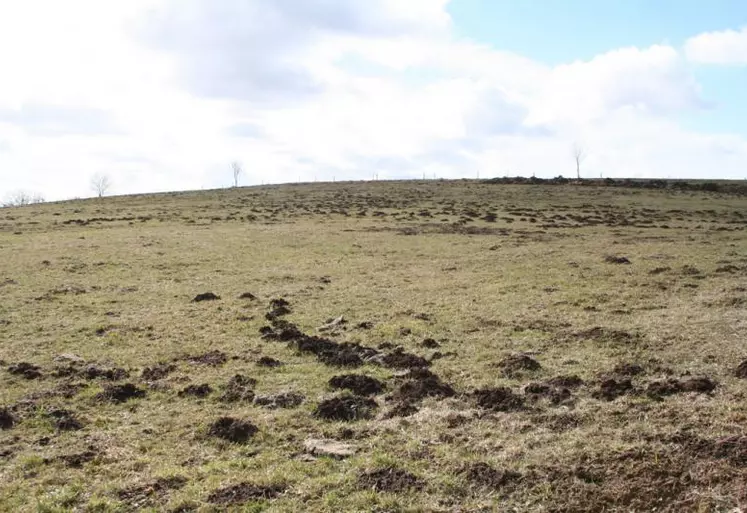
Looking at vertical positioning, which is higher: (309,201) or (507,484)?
(309,201)

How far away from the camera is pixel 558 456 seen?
26.3 ft

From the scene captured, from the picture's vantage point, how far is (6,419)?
10.1 meters

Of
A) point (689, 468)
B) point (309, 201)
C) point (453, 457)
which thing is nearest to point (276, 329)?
point (453, 457)

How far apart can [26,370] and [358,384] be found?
6.81 metres

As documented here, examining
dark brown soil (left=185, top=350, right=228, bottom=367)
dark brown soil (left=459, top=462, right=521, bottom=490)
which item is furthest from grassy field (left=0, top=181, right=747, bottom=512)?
dark brown soil (left=185, top=350, right=228, bottom=367)

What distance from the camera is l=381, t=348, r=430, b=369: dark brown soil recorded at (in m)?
12.8

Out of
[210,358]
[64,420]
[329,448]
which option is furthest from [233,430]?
[210,358]

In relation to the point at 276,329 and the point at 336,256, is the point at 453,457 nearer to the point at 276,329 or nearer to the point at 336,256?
the point at 276,329

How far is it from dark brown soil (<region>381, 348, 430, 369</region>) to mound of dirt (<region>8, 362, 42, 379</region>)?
688cm

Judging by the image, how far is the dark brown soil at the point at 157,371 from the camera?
1250 cm

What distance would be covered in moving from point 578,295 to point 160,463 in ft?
46.1

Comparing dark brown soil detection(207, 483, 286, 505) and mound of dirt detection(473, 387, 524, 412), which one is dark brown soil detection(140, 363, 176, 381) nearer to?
dark brown soil detection(207, 483, 286, 505)

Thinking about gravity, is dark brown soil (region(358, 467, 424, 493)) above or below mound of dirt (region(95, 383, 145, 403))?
below

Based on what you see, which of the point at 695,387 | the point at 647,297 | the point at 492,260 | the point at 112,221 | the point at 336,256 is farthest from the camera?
the point at 112,221
